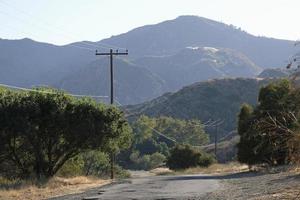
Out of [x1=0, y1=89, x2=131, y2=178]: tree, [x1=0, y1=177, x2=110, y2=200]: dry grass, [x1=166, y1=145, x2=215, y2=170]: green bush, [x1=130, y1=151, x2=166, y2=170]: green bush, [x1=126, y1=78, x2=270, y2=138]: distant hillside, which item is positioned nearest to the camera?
[x1=0, y1=177, x2=110, y2=200]: dry grass

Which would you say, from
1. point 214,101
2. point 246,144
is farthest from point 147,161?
point 246,144

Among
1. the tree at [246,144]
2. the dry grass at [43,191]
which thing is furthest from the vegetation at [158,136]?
the dry grass at [43,191]

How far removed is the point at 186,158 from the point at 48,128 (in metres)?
42.2

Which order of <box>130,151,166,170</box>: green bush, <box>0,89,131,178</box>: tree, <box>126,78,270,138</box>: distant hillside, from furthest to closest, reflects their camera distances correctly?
<box>126,78,270,138</box>: distant hillside
<box>130,151,166,170</box>: green bush
<box>0,89,131,178</box>: tree

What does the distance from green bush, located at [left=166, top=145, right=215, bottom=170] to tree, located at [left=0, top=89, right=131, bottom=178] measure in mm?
37815

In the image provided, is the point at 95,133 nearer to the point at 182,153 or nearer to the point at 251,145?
the point at 251,145

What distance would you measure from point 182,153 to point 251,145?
32.8 metres

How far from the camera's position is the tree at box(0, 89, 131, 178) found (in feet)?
111

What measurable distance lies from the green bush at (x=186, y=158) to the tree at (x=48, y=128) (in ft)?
124

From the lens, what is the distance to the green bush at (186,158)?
73688mm

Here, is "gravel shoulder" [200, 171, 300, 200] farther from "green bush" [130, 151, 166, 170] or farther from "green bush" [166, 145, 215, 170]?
"green bush" [130, 151, 166, 170]

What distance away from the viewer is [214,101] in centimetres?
15662

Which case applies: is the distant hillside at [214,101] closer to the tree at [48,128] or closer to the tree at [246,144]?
the tree at [246,144]

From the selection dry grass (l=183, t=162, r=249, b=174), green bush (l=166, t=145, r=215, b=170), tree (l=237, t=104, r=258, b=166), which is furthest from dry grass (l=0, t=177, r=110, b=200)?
green bush (l=166, t=145, r=215, b=170)
